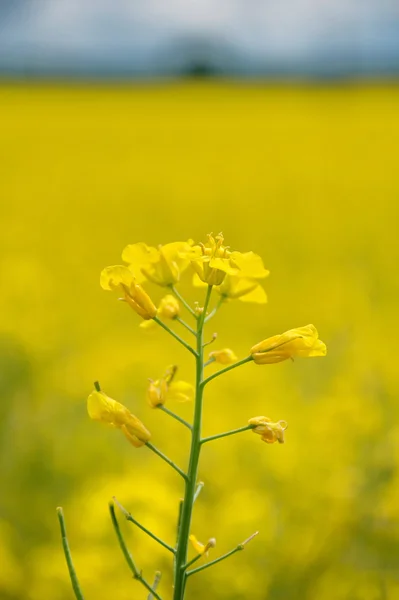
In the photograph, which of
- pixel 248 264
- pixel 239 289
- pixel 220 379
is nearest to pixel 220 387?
pixel 220 379

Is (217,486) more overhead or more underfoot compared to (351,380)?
more underfoot

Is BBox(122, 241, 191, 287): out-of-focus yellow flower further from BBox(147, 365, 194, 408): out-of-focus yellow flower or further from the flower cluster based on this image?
BBox(147, 365, 194, 408): out-of-focus yellow flower

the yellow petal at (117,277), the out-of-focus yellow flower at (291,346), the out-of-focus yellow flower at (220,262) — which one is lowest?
the out-of-focus yellow flower at (291,346)

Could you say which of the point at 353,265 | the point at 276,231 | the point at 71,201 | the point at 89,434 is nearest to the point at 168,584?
the point at 89,434

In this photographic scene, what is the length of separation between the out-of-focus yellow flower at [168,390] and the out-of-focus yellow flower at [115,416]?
0.04 m

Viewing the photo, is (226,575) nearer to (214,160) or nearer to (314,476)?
(314,476)

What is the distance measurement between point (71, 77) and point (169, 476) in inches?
819

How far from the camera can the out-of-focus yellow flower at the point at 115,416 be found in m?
1.14

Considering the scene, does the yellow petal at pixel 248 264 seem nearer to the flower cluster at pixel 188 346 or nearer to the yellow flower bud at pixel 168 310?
the flower cluster at pixel 188 346

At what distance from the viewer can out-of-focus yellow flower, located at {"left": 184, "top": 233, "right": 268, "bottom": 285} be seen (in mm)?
1125

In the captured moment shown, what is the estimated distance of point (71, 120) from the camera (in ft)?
44.4

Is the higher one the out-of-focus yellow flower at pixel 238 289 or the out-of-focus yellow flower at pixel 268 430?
the out-of-focus yellow flower at pixel 238 289

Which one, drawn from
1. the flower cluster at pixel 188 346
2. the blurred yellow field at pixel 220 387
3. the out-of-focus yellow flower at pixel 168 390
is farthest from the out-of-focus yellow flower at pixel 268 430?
the blurred yellow field at pixel 220 387

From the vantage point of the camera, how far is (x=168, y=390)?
1.23m
